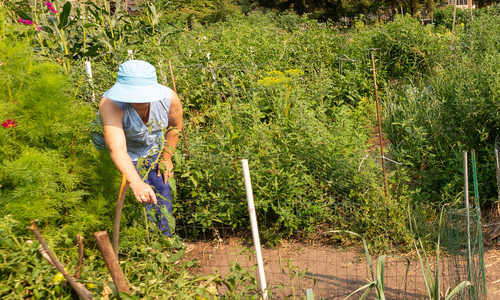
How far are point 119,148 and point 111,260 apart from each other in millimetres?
858

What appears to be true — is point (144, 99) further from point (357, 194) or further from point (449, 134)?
point (449, 134)

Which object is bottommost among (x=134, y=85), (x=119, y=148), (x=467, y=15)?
(x=467, y=15)

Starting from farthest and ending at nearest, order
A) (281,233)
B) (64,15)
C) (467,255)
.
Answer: (64,15) → (281,233) → (467,255)

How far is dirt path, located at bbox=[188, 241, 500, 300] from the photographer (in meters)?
3.09

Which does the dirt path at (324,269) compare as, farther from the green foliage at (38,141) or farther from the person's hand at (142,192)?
the green foliage at (38,141)

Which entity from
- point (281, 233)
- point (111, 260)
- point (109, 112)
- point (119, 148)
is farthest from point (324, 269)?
point (111, 260)

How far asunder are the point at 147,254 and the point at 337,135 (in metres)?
2.26

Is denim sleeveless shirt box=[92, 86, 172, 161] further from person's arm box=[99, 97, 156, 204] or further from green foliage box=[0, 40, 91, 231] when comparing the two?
green foliage box=[0, 40, 91, 231]

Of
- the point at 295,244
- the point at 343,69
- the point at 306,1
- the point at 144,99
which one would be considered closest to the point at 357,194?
the point at 295,244

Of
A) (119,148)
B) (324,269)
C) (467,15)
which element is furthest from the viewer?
(467,15)

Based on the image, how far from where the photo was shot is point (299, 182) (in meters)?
3.69

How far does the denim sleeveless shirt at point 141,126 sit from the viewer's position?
2.60 m

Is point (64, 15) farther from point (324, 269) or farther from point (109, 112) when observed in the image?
point (324, 269)

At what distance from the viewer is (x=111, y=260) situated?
1615 millimetres
